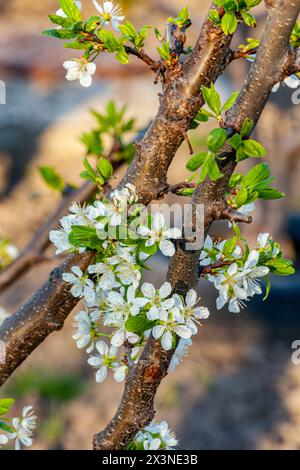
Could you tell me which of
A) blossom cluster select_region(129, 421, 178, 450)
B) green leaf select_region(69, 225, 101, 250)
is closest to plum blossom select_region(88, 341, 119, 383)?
blossom cluster select_region(129, 421, 178, 450)

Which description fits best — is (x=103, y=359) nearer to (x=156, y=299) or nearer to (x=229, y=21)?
(x=156, y=299)

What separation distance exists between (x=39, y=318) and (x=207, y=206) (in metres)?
0.34

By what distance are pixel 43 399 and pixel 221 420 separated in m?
0.69

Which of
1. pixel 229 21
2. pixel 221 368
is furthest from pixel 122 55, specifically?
pixel 221 368

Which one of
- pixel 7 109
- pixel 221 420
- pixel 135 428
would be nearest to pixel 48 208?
pixel 7 109

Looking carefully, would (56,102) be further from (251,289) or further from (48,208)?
(251,289)

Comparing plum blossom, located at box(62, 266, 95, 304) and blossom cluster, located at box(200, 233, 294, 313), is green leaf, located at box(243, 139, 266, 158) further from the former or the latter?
plum blossom, located at box(62, 266, 95, 304)

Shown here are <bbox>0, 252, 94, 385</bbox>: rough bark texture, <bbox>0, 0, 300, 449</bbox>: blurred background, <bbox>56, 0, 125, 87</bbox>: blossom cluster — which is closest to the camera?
<bbox>56, 0, 125, 87</bbox>: blossom cluster

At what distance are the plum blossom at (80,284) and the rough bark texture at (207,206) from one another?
0.12 metres

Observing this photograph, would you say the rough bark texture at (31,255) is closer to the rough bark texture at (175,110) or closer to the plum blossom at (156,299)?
the rough bark texture at (175,110)

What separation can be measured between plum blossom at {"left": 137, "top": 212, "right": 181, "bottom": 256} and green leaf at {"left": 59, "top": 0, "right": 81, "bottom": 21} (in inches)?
11.9

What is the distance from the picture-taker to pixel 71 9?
986 millimetres

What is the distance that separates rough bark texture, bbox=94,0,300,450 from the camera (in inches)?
36.4

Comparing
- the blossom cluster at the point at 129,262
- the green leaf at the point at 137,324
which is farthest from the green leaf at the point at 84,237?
the green leaf at the point at 137,324
